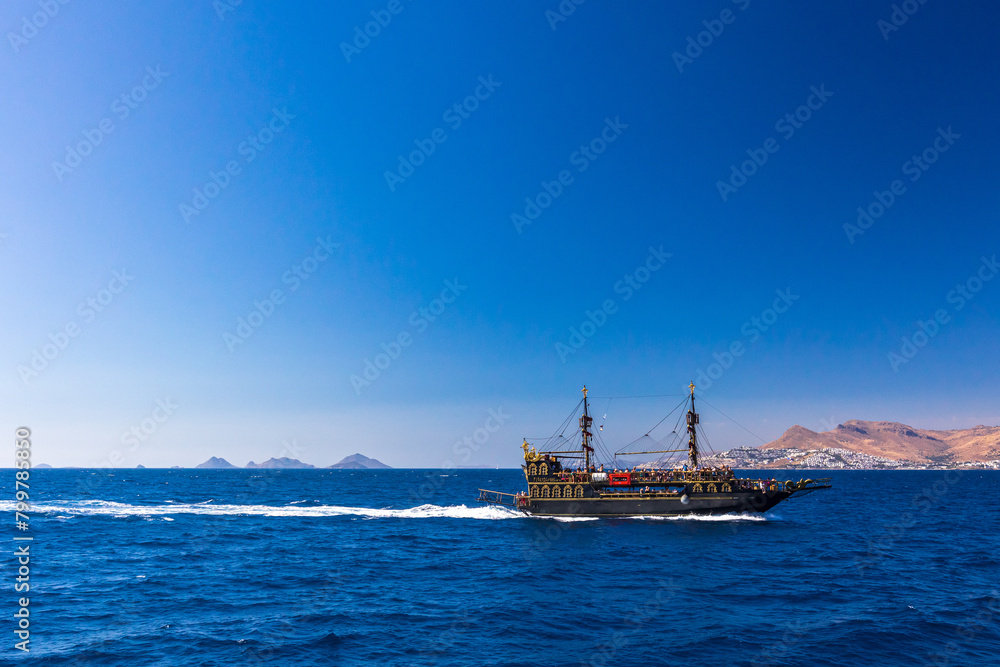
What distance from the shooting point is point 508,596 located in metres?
31.9

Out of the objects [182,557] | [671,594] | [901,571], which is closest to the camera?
[671,594]

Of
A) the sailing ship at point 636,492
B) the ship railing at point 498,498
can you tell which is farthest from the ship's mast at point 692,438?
the ship railing at point 498,498

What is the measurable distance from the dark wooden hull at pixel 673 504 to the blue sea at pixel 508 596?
5.51 meters

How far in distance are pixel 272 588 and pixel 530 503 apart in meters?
39.6

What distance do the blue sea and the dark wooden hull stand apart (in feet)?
18.1

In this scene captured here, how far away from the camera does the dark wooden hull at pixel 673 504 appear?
64125mm

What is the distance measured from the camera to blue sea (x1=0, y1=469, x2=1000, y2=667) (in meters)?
22.9

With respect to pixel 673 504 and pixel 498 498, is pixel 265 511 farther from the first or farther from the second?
pixel 673 504

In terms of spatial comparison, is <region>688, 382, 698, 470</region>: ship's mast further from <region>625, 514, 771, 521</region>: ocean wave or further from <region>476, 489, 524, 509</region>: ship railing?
<region>476, 489, 524, 509</region>: ship railing

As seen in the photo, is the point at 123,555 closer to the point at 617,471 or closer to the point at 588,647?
the point at 588,647

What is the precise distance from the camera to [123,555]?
141 ft

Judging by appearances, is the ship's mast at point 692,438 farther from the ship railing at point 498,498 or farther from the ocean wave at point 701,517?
the ship railing at point 498,498

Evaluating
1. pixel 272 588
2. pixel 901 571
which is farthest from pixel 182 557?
pixel 901 571

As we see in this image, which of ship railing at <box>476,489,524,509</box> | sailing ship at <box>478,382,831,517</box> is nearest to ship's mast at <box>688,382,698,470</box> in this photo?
sailing ship at <box>478,382,831,517</box>
